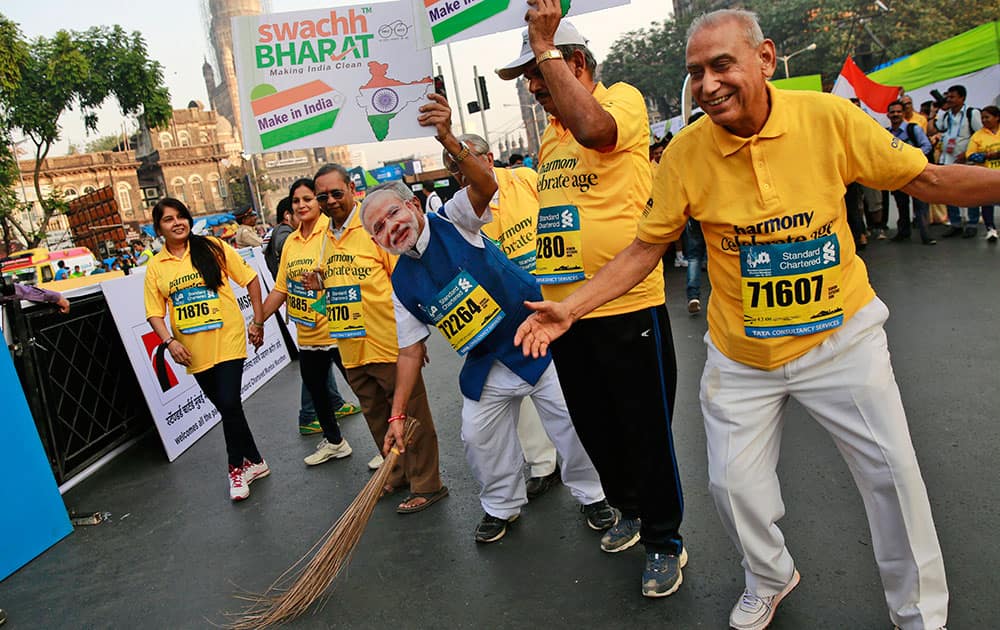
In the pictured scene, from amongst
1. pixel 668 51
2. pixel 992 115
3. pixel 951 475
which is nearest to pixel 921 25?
pixel 668 51

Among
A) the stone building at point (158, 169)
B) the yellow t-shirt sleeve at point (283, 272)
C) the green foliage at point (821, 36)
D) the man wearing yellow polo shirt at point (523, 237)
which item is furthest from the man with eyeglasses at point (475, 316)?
the stone building at point (158, 169)

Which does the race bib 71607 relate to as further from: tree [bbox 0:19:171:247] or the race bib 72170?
tree [bbox 0:19:171:247]

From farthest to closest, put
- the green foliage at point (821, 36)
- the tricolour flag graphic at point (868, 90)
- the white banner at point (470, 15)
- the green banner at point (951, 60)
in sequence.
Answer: the green foliage at point (821, 36)
the tricolour flag graphic at point (868, 90)
the green banner at point (951, 60)
the white banner at point (470, 15)

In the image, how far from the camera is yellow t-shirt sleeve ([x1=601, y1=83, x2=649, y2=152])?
2.84 metres

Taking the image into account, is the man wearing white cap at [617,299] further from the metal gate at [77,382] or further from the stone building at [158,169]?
the stone building at [158,169]

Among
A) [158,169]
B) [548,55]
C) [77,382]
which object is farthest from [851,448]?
[158,169]

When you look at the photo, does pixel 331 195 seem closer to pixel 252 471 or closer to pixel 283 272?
pixel 283 272

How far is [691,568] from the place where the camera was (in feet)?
10.5

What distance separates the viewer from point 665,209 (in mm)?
2527

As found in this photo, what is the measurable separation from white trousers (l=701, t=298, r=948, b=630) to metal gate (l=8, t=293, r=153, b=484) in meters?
4.79

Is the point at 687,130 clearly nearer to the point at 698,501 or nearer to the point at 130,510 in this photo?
the point at 698,501

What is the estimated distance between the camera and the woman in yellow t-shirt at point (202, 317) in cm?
515

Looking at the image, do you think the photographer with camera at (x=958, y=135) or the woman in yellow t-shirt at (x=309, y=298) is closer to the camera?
the woman in yellow t-shirt at (x=309, y=298)

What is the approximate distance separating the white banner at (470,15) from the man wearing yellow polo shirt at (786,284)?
0.59m
